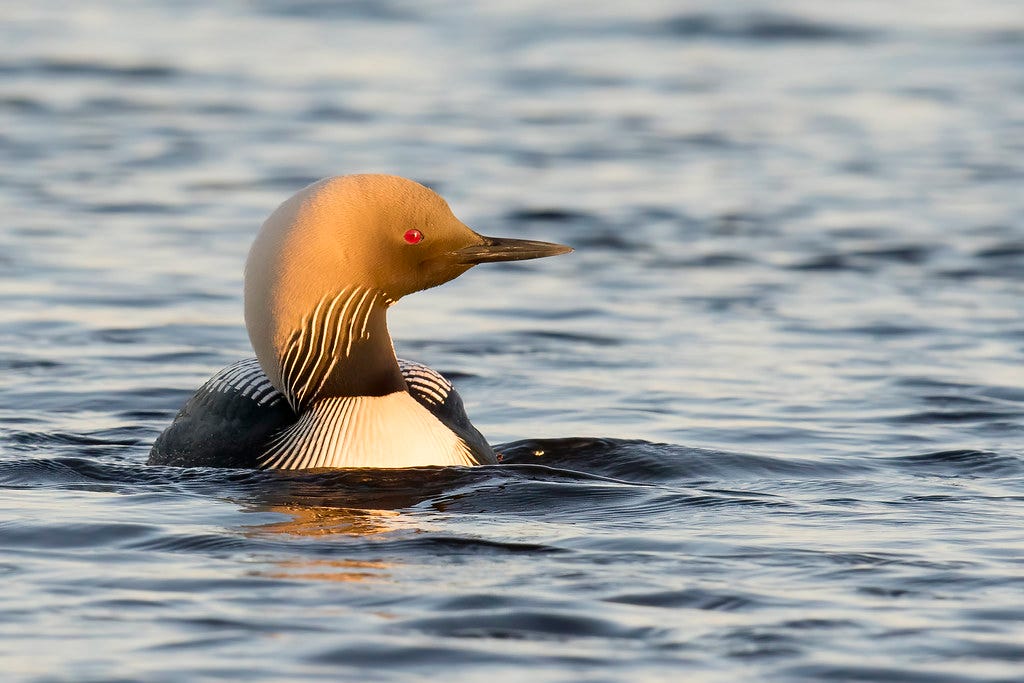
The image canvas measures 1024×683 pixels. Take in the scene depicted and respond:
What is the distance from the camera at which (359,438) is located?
6426 millimetres

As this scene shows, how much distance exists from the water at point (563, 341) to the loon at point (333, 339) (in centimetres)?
12

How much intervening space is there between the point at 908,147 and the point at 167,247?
6346mm

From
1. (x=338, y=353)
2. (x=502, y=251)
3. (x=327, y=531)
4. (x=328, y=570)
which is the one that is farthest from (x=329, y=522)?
(x=502, y=251)

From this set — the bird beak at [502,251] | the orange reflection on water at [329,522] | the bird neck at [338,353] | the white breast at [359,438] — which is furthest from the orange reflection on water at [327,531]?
the bird beak at [502,251]

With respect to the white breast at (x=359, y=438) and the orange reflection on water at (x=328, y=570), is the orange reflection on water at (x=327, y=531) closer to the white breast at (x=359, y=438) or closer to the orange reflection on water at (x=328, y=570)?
the orange reflection on water at (x=328, y=570)

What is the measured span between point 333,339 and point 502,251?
751mm

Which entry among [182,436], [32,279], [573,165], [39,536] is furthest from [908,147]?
[39,536]

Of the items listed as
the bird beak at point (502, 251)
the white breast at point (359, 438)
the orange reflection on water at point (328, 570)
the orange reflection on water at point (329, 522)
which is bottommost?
the orange reflection on water at point (328, 570)

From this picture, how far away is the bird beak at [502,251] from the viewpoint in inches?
269

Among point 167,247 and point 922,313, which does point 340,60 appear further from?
point 922,313

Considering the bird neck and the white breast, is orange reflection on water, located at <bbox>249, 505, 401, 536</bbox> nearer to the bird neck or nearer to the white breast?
the white breast

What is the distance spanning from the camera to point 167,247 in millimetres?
11734

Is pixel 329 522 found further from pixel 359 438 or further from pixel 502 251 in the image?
pixel 502 251

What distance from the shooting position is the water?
500cm
